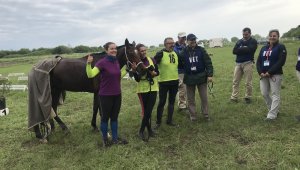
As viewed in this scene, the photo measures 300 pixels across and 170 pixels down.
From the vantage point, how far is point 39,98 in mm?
6594

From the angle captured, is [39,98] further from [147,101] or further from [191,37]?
[191,37]

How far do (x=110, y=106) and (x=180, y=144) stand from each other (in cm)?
160

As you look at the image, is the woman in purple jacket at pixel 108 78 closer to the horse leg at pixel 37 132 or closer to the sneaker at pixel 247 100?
the horse leg at pixel 37 132

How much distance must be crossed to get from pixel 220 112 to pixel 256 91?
2971 millimetres

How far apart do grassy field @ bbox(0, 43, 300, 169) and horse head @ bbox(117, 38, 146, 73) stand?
5.26 feet

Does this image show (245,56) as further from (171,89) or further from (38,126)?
(38,126)

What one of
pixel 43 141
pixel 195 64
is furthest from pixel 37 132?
pixel 195 64

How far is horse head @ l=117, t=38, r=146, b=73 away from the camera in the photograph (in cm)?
575

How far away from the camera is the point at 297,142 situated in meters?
5.60

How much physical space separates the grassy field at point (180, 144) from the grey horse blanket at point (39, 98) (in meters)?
0.55

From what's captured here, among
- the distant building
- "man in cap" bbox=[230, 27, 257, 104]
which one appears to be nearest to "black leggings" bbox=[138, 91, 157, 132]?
"man in cap" bbox=[230, 27, 257, 104]

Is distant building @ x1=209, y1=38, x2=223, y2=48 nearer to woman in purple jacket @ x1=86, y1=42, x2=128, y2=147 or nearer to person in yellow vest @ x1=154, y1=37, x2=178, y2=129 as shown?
person in yellow vest @ x1=154, y1=37, x2=178, y2=129

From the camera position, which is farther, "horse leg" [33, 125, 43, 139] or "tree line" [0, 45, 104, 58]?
"tree line" [0, 45, 104, 58]

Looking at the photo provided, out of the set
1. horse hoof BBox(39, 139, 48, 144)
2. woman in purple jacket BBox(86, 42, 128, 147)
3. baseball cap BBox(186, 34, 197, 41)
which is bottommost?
horse hoof BBox(39, 139, 48, 144)
